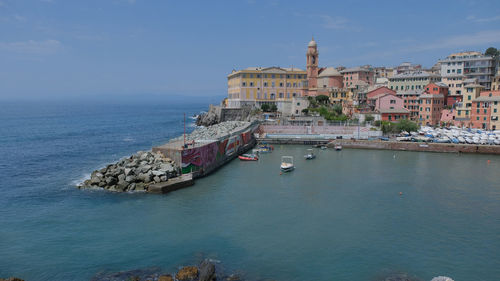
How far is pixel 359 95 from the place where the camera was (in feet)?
258

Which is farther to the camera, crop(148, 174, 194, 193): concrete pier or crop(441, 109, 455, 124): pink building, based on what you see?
crop(441, 109, 455, 124): pink building

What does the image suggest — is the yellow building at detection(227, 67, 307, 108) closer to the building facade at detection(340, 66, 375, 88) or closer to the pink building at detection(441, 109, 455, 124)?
the building facade at detection(340, 66, 375, 88)

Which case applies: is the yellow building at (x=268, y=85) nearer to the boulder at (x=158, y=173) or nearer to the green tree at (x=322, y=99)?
the green tree at (x=322, y=99)

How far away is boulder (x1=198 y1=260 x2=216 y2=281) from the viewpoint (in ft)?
57.3

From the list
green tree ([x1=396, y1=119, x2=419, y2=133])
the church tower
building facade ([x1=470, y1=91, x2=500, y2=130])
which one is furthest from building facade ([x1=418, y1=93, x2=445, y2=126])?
the church tower

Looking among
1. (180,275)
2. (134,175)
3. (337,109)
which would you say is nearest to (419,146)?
(337,109)

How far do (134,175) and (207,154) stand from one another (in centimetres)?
829

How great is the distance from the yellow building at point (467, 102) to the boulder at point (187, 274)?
209 ft

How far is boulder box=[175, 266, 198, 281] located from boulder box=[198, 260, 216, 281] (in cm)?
37

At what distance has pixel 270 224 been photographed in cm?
2459

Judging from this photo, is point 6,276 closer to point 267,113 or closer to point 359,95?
point 267,113

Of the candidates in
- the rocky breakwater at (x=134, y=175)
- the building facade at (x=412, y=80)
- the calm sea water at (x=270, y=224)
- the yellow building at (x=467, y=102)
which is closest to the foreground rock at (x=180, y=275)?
the calm sea water at (x=270, y=224)

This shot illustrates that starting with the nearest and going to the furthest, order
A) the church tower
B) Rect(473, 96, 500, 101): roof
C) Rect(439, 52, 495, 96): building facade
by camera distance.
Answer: Rect(473, 96, 500, 101): roof → Rect(439, 52, 495, 96): building facade → the church tower

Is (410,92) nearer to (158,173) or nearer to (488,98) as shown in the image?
(488,98)
